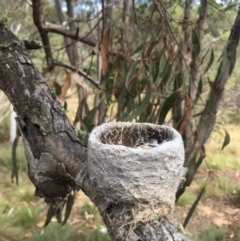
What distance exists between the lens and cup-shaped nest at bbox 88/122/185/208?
25.3 inches

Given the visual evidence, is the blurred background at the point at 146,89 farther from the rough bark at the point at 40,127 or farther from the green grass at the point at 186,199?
→ the rough bark at the point at 40,127

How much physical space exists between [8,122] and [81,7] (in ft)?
6.90

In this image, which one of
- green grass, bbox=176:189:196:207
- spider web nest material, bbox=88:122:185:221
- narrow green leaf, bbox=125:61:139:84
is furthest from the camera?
green grass, bbox=176:189:196:207

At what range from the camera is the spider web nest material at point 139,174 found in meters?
0.64

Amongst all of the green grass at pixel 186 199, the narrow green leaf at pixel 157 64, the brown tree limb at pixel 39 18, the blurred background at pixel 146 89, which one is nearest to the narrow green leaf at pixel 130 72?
the blurred background at pixel 146 89

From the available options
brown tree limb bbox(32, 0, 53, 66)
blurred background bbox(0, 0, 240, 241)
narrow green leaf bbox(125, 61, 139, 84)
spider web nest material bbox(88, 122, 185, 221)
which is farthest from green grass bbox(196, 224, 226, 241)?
spider web nest material bbox(88, 122, 185, 221)

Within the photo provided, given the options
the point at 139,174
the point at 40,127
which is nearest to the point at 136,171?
the point at 139,174

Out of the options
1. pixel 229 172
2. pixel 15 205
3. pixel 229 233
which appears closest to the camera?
pixel 229 233

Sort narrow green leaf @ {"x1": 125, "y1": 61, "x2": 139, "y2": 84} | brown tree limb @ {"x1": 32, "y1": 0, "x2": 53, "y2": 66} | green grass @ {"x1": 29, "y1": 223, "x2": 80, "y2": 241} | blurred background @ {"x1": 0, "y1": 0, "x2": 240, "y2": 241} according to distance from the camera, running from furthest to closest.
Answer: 1. green grass @ {"x1": 29, "y1": 223, "x2": 80, "y2": 241}
2. brown tree limb @ {"x1": 32, "y1": 0, "x2": 53, "y2": 66}
3. blurred background @ {"x1": 0, "y1": 0, "x2": 240, "y2": 241}
4. narrow green leaf @ {"x1": 125, "y1": 61, "x2": 139, "y2": 84}

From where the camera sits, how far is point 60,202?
943 mm

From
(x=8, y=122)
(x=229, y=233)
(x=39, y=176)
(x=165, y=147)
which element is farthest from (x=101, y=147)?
(x=8, y=122)

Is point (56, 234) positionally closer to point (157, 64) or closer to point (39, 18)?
point (39, 18)

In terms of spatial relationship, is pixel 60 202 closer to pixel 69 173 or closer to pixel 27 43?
pixel 69 173

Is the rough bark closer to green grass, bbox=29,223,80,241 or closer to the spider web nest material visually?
the spider web nest material
